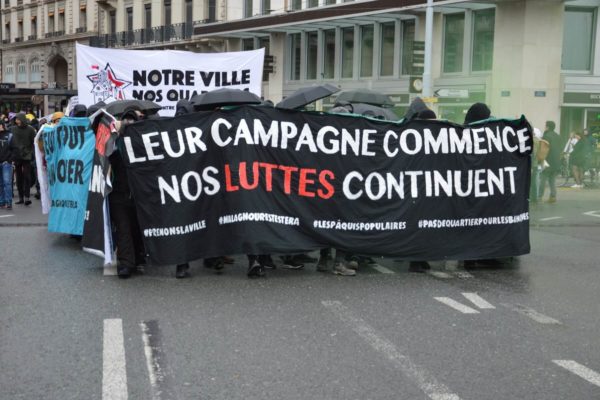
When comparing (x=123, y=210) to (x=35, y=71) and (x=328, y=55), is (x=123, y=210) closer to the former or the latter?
(x=328, y=55)

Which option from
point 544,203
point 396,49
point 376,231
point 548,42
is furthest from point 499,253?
point 396,49

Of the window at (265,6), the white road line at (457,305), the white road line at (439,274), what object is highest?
the window at (265,6)

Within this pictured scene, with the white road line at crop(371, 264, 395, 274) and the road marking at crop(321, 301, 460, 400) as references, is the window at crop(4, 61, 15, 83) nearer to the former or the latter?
the white road line at crop(371, 264, 395, 274)

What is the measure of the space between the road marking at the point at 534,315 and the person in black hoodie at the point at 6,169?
10.7m

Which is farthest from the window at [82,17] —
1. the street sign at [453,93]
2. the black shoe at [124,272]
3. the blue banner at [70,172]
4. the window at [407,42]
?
the black shoe at [124,272]

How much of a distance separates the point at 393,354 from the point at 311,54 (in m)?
31.5

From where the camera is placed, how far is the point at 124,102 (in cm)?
885

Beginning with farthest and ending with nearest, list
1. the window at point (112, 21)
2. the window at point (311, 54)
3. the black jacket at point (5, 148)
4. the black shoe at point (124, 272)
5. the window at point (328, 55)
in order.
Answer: the window at point (112, 21), the window at point (311, 54), the window at point (328, 55), the black jacket at point (5, 148), the black shoe at point (124, 272)

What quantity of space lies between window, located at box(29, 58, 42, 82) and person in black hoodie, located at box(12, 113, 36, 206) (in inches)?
1933

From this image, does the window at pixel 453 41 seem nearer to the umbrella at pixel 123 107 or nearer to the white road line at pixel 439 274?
the white road line at pixel 439 274

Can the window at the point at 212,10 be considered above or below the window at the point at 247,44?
above

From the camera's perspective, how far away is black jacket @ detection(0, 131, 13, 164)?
15078mm

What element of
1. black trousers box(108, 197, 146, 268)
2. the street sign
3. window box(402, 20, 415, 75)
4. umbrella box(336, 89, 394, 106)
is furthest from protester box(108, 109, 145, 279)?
window box(402, 20, 415, 75)

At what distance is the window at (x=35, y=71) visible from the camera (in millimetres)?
62047
